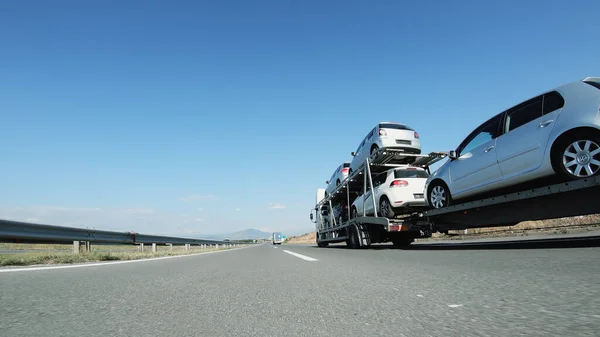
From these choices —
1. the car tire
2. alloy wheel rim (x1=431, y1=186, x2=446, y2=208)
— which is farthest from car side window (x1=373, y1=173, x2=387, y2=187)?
alloy wheel rim (x1=431, y1=186, x2=446, y2=208)

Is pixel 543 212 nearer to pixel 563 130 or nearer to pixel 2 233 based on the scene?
pixel 563 130

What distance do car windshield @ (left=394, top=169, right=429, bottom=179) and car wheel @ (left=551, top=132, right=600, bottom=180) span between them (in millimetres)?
5420

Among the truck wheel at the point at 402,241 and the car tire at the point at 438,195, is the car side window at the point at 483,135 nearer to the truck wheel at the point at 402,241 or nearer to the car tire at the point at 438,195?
the car tire at the point at 438,195

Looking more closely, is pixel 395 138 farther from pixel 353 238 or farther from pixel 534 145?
pixel 534 145

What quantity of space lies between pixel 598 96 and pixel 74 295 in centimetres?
763

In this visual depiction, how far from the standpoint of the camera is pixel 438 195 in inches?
392

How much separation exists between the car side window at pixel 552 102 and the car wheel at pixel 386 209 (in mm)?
5406

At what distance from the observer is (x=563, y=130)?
6.09 metres

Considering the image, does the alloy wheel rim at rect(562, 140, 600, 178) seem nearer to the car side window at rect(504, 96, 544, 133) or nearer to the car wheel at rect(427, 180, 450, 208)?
the car side window at rect(504, 96, 544, 133)

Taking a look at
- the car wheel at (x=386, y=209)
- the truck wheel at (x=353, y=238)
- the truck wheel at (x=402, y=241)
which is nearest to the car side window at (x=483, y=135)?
the car wheel at (x=386, y=209)

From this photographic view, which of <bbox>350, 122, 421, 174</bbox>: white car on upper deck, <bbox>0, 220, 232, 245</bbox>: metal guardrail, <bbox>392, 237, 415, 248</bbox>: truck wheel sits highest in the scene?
<bbox>350, 122, 421, 174</bbox>: white car on upper deck

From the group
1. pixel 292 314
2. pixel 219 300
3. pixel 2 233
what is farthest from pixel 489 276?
pixel 2 233

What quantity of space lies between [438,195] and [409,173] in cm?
193

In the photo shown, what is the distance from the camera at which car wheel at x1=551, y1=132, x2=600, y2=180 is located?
18.9 feet
